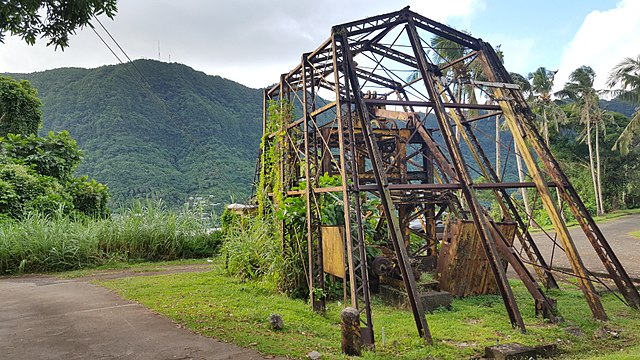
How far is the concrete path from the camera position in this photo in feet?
15.1

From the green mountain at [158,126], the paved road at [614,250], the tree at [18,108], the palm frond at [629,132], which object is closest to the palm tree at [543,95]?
the palm frond at [629,132]

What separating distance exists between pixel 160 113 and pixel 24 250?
3241 cm

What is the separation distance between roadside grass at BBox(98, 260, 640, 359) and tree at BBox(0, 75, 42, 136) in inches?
625

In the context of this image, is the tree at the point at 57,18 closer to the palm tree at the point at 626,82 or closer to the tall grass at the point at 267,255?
the tall grass at the point at 267,255

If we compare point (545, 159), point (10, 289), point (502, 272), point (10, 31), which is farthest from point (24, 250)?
point (545, 159)

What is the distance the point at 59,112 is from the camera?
1551 inches

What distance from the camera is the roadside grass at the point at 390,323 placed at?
4906 millimetres

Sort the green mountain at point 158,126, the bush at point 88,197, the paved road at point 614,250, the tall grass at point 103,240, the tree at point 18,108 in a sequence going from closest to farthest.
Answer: the paved road at point 614,250 → the tall grass at point 103,240 → the bush at point 88,197 → the tree at point 18,108 → the green mountain at point 158,126

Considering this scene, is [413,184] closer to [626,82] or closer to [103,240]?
[103,240]

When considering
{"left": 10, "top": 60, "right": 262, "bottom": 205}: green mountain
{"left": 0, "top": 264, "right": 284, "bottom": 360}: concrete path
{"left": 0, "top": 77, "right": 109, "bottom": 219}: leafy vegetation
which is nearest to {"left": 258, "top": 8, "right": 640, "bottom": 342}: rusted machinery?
{"left": 0, "top": 264, "right": 284, "bottom": 360}: concrete path

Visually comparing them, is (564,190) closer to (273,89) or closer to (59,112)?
(273,89)

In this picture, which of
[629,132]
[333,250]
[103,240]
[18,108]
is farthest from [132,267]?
[629,132]

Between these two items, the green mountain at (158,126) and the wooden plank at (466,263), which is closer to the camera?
the wooden plank at (466,263)

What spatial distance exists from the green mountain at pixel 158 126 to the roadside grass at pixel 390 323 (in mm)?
16581
